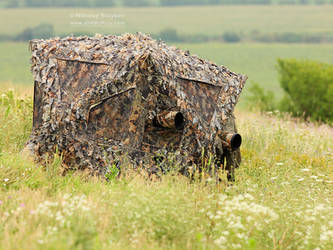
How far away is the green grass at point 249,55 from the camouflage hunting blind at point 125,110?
30.6 metres

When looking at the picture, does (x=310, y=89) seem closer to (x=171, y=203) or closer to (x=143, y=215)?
(x=171, y=203)

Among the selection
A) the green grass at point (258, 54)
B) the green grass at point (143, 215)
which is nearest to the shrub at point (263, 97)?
the green grass at point (143, 215)

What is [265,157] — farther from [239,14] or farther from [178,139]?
[239,14]

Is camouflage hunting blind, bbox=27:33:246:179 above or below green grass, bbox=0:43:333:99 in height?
above

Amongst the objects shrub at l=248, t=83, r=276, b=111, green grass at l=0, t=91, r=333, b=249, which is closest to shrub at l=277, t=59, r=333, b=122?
shrub at l=248, t=83, r=276, b=111

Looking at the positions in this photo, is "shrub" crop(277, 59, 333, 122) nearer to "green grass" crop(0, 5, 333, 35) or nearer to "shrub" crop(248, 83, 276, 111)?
"shrub" crop(248, 83, 276, 111)

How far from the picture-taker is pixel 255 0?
9981cm

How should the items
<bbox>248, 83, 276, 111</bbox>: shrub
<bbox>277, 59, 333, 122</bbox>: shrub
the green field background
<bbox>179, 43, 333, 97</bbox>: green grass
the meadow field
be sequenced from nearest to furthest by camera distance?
the meadow field, <bbox>277, 59, 333, 122</bbox>: shrub, <bbox>248, 83, 276, 111</bbox>: shrub, the green field background, <bbox>179, 43, 333, 97</bbox>: green grass

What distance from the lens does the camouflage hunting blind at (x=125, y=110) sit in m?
6.32

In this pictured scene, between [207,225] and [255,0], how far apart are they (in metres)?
100

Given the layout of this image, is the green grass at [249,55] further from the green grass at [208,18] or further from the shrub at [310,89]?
the shrub at [310,89]

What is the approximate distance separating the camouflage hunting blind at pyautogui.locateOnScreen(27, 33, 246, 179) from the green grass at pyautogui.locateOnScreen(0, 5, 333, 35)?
47.2m

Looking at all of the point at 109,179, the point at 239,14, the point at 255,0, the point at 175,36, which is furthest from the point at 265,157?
the point at 255,0

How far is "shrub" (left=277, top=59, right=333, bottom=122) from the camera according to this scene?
1695 centimetres
